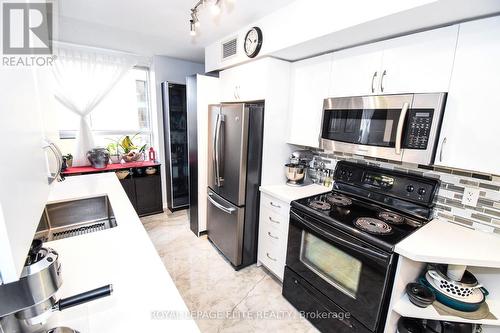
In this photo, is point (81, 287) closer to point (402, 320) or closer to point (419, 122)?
point (402, 320)

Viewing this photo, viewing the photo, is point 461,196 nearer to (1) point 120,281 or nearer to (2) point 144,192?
(1) point 120,281

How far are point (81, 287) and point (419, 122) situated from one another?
2.00 meters

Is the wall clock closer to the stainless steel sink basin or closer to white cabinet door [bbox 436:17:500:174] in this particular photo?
white cabinet door [bbox 436:17:500:174]

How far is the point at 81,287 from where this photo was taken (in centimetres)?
95

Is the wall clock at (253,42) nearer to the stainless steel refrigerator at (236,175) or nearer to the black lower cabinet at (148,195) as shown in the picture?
the stainless steel refrigerator at (236,175)

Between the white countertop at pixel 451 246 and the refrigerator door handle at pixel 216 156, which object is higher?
the refrigerator door handle at pixel 216 156

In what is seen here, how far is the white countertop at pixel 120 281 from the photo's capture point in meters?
0.79

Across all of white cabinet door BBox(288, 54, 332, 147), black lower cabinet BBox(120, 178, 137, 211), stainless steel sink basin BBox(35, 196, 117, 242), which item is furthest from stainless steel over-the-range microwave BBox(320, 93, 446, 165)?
black lower cabinet BBox(120, 178, 137, 211)

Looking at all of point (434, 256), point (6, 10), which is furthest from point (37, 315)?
point (434, 256)

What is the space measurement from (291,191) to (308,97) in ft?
2.92

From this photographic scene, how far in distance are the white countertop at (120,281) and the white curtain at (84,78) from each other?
2205 millimetres

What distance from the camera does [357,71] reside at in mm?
1755

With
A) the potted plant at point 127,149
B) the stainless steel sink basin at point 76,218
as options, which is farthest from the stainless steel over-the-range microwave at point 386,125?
the potted plant at point 127,149

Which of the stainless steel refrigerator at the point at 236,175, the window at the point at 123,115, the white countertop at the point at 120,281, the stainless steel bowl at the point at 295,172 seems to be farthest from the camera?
the window at the point at 123,115
